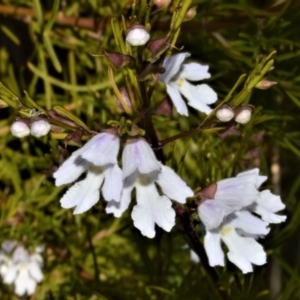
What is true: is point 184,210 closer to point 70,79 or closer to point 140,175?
point 140,175

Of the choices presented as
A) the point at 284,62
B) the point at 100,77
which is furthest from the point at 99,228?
the point at 284,62

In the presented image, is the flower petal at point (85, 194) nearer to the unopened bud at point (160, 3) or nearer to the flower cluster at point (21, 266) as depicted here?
the unopened bud at point (160, 3)

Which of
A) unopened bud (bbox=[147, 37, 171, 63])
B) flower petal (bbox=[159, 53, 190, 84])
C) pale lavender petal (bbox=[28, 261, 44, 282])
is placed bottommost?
pale lavender petal (bbox=[28, 261, 44, 282])

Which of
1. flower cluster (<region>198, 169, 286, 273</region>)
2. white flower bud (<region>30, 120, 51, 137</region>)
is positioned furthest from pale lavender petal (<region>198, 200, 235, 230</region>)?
white flower bud (<region>30, 120, 51, 137</region>)

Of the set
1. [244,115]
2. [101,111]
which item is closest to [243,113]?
[244,115]

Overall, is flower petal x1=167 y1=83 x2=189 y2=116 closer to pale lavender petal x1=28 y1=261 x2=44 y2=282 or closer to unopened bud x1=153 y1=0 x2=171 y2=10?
unopened bud x1=153 y1=0 x2=171 y2=10

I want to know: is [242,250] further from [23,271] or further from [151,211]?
[23,271]

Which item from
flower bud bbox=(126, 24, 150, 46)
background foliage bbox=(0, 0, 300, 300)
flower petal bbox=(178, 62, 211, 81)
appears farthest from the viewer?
background foliage bbox=(0, 0, 300, 300)

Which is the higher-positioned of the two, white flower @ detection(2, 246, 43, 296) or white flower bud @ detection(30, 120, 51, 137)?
white flower @ detection(2, 246, 43, 296)
